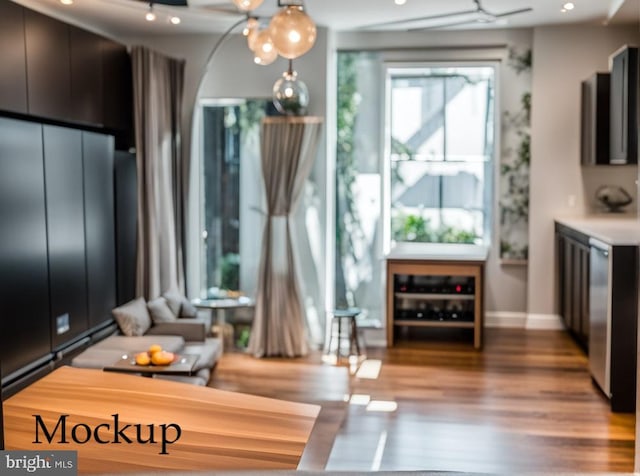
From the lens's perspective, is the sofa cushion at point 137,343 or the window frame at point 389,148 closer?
the sofa cushion at point 137,343

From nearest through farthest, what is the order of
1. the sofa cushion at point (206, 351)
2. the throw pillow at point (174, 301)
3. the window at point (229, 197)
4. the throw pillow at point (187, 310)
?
1. the sofa cushion at point (206, 351)
2. the throw pillow at point (174, 301)
3. the throw pillow at point (187, 310)
4. the window at point (229, 197)

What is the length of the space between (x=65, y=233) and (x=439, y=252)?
3.60 metres

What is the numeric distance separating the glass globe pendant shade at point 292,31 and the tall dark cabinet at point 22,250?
237cm

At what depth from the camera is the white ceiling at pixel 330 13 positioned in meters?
6.32

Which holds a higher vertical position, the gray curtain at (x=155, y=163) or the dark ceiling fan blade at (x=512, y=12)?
the dark ceiling fan blade at (x=512, y=12)

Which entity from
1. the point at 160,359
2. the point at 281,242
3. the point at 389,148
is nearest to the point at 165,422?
the point at 160,359

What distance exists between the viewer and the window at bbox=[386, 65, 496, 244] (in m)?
8.02

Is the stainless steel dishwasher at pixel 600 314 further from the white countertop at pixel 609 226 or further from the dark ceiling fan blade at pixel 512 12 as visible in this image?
the dark ceiling fan blade at pixel 512 12

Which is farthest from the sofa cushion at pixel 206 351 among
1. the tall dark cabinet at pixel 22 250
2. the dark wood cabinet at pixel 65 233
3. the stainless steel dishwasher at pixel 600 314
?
the stainless steel dishwasher at pixel 600 314

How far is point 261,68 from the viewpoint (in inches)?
293

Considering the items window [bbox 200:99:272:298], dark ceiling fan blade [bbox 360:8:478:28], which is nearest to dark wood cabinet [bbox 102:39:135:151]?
window [bbox 200:99:272:298]

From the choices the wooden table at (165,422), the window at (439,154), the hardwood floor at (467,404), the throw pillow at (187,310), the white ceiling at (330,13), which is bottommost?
the hardwood floor at (467,404)

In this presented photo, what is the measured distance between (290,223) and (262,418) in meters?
3.75

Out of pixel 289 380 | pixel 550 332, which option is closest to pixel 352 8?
pixel 289 380
